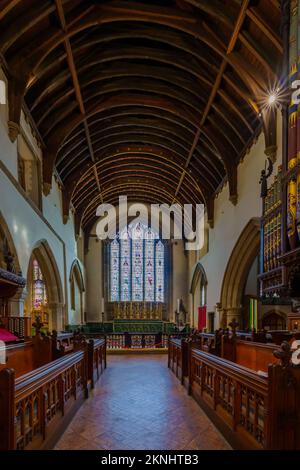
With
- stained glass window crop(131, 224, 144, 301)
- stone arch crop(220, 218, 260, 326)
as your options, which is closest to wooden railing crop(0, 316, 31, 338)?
stone arch crop(220, 218, 260, 326)

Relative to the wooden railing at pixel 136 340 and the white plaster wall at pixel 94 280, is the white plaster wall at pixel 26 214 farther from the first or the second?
the white plaster wall at pixel 94 280

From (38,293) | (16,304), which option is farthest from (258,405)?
(38,293)

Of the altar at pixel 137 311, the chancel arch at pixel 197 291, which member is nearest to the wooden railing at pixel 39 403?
the chancel arch at pixel 197 291

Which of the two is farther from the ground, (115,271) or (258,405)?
(115,271)

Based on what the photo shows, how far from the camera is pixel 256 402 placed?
8.95ft

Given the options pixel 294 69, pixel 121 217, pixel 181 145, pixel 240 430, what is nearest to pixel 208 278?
pixel 181 145

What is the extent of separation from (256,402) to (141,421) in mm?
1652

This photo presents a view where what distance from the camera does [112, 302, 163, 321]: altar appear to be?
1834cm

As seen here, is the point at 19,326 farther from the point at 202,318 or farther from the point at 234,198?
the point at 202,318

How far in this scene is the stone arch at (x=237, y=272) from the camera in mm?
9664

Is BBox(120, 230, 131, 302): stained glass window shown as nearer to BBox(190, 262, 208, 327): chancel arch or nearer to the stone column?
BBox(190, 262, 208, 327): chancel arch

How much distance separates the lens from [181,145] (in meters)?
11.6

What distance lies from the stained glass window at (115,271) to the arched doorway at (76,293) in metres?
2.23

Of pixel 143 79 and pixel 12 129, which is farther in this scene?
pixel 143 79
